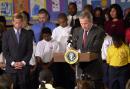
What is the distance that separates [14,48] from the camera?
20.7ft

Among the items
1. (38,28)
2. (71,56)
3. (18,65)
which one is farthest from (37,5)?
(71,56)

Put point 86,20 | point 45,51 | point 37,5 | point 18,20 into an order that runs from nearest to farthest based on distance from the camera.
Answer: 1. point 86,20
2. point 18,20
3. point 45,51
4. point 37,5

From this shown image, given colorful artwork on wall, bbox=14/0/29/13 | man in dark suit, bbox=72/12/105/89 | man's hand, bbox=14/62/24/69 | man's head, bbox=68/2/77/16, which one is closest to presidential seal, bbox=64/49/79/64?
man in dark suit, bbox=72/12/105/89

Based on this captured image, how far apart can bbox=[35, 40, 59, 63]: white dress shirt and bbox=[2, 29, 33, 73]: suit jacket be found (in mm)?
1294

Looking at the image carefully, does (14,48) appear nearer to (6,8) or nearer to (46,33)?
(46,33)

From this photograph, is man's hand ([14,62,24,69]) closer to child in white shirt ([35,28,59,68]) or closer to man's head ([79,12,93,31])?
man's head ([79,12,93,31])

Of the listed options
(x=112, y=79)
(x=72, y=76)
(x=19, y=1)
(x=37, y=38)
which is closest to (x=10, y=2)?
(x=19, y=1)

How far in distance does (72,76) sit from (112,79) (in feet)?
2.80

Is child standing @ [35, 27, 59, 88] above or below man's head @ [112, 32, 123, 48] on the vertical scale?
below

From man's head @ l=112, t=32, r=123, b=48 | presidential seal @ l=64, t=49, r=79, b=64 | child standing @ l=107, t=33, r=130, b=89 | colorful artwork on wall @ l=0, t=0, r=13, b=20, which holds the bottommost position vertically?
child standing @ l=107, t=33, r=130, b=89

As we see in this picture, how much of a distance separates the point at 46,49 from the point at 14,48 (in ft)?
4.72

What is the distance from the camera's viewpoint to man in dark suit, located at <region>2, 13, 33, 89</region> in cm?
625

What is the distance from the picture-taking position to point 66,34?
25.3 feet

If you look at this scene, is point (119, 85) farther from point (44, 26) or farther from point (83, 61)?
point (83, 61)
